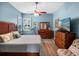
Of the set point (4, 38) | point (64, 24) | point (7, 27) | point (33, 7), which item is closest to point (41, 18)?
point (33, 7)

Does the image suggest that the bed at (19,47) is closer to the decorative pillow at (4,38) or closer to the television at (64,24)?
the decorative pillow at (4,38)

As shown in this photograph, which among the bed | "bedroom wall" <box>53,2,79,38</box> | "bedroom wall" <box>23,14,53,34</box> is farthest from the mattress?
"bedroom wall" <box>53,2,79,38</box>

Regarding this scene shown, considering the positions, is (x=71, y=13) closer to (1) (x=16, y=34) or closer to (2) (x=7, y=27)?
(1) (x=16, y=34)

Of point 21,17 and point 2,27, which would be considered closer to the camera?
point 2,27

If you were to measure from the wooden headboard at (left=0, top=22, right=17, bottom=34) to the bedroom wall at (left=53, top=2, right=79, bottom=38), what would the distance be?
96 centimetres

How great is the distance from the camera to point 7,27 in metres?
2.00

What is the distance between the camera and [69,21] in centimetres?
246

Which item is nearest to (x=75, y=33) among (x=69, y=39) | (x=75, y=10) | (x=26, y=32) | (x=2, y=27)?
(x=69, y=39)

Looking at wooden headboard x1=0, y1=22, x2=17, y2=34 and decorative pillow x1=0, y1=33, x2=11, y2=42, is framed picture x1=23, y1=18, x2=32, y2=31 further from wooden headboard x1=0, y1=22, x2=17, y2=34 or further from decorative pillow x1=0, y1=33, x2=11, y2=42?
decorative pillow x1=0, y1=33, x2=11, y2=42

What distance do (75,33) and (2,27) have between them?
5.15 feet

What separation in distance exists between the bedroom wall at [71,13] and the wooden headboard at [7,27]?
0.96 metres

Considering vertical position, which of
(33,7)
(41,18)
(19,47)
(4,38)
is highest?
(33,7)

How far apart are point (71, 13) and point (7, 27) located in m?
1.48

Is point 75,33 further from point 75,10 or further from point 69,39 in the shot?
point 75,10
